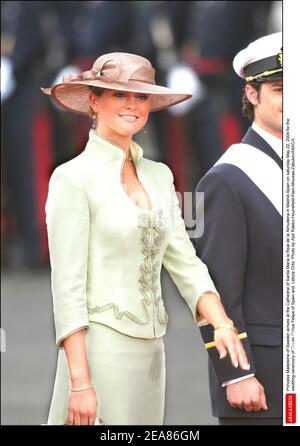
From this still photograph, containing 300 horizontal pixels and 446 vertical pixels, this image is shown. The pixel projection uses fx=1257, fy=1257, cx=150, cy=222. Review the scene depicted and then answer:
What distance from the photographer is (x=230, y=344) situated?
269 cm

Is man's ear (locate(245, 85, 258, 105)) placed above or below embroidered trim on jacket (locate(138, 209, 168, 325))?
above

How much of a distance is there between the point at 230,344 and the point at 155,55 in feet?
3.69

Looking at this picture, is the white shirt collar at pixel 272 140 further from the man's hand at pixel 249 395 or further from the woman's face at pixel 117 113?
the man's hand at pixel 249 395

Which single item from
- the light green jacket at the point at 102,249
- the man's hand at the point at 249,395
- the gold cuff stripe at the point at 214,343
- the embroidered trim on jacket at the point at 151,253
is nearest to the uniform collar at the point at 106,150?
the light green jacket at the point at 102,249

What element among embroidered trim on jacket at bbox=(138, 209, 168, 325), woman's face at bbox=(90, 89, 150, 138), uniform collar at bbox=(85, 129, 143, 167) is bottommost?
embroidered trim on jacket at bbox=(138, 209, 168, 325)

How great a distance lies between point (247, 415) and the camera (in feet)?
9.02

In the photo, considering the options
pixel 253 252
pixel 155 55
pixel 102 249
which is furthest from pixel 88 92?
pixel 155 55

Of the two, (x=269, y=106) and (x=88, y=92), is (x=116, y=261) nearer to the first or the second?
(x=88, y=92)

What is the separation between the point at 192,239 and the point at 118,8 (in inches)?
54.2

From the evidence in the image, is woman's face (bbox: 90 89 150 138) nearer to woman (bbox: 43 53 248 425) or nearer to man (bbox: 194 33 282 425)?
woman (bbox: 43 53 248 425)

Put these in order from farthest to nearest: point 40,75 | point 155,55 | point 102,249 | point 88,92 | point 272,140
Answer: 1. point 40,75
2. point 155,55
3. point 272,140
4. point 88,92
5. point 102,249

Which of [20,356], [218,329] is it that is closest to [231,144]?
[218,329]

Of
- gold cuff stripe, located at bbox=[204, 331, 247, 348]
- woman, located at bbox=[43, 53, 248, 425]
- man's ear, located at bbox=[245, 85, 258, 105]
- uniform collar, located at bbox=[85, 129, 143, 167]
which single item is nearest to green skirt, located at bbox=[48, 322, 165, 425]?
woman, located at bbox=[43, 53, 248, 425]

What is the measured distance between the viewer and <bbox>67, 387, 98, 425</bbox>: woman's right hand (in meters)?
2.59
